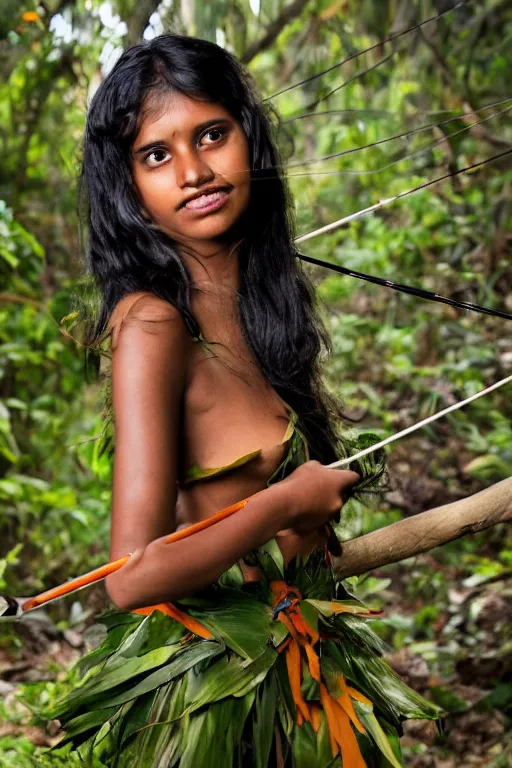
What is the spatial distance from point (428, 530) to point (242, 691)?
1.42 feet

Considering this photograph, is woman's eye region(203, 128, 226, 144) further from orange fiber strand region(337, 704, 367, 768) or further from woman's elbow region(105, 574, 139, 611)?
orange fiber strand region(337, 704, 367, 768)

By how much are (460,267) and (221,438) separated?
9.53 feet

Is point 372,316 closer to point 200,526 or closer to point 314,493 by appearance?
point 314,493

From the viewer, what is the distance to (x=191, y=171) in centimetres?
136

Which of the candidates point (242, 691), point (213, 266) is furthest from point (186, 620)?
point (213, 266)

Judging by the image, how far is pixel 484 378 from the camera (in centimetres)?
361

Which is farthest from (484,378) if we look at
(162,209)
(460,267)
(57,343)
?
(162,209)

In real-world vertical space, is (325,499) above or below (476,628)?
above

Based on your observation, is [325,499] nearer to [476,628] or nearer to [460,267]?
[476,628]

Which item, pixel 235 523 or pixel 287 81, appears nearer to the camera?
pixel 235 523

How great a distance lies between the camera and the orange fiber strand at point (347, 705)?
52.2 inches

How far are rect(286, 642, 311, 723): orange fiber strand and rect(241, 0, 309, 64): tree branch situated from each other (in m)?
2.63

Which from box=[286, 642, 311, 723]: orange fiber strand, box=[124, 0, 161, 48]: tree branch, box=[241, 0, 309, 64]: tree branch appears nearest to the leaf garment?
box=[286, 642, 311, 723]: orange fiber strand

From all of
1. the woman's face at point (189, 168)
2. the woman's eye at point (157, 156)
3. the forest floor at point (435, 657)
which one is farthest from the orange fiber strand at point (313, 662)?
the forest floor at point (435, 657)
